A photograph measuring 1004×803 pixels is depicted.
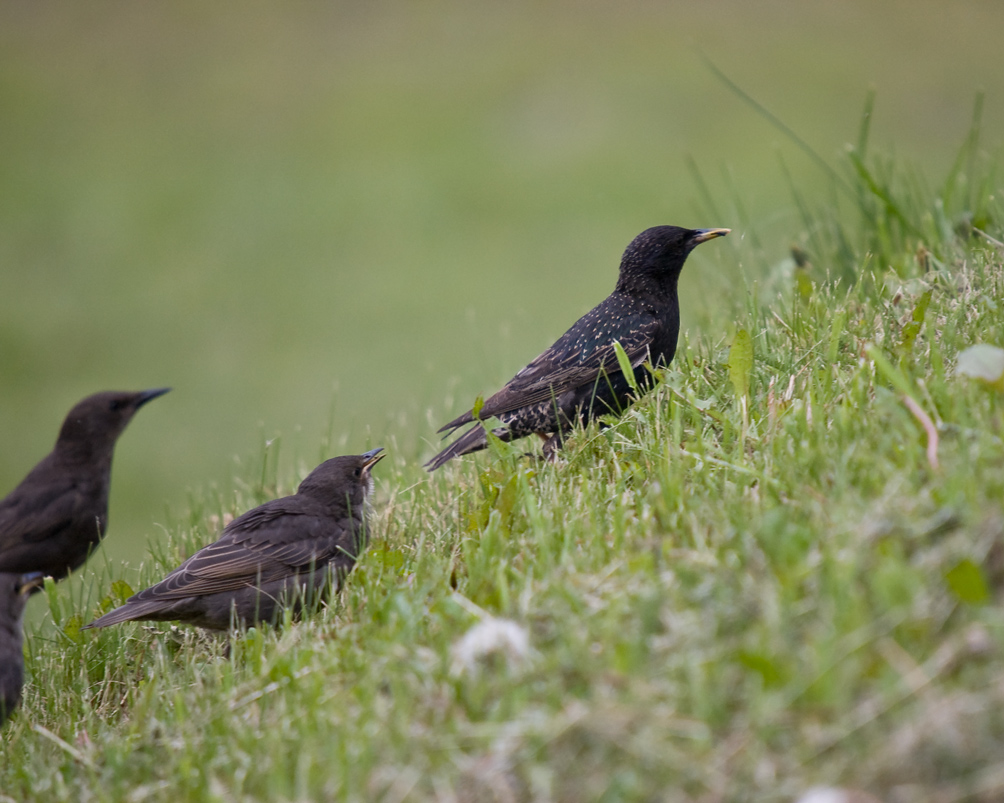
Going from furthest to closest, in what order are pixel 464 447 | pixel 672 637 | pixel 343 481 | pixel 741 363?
pixel 464 447
pixel 343 481
pixel 741 363
pixel 672 637

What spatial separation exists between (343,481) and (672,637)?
2.51 metres

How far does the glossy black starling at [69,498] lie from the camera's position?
200 inches

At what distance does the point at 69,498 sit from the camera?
5.20 metres

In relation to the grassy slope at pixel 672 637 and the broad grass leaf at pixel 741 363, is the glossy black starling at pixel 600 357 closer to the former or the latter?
the grassy slope at pixel 672 637

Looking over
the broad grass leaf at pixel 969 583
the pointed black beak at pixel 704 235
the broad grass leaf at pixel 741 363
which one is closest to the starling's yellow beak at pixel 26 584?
the broad grass leaf at pixel 741 363

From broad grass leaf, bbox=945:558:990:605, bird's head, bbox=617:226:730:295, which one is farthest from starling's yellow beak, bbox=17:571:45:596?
broad grass leaf, bbox=945:558:990:605

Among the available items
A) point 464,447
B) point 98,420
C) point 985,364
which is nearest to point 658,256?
point 464,447

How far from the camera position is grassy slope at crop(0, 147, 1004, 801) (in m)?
2.11

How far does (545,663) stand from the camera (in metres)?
2.43

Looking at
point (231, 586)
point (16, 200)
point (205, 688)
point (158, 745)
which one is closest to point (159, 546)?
point (231, 586)

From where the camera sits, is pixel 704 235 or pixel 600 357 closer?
pixel 600 357

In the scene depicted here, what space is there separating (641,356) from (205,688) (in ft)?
8.26

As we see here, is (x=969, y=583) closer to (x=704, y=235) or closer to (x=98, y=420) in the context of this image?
(x=704, y=235)

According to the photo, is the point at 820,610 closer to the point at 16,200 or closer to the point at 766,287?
the point at 766,287
